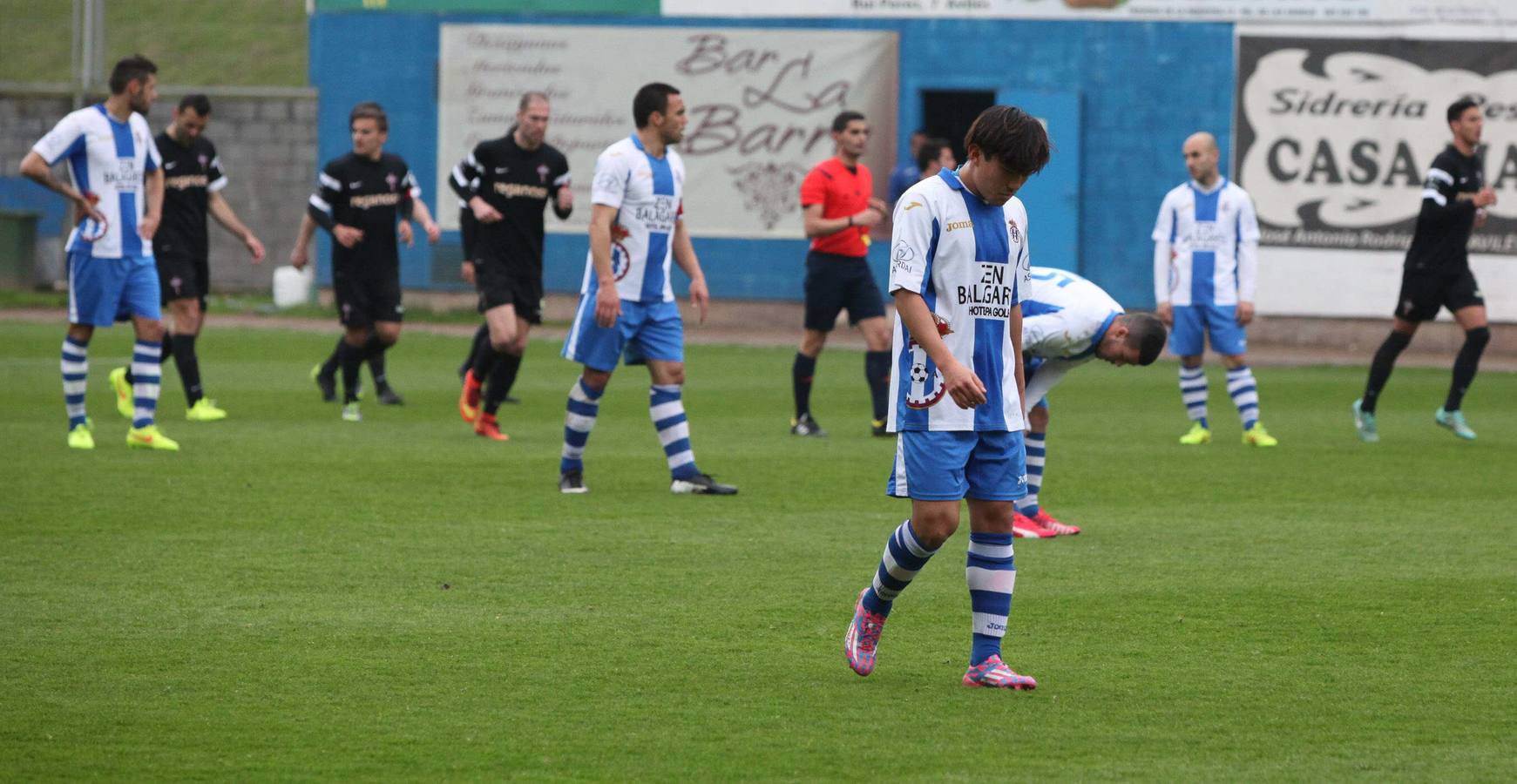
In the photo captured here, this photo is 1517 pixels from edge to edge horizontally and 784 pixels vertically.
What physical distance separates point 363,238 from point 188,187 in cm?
132

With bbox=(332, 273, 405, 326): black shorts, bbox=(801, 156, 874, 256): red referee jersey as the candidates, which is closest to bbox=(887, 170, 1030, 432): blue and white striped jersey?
bbox=(801, 156, 874, 256): red referee jersey

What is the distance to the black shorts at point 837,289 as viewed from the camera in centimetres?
1373

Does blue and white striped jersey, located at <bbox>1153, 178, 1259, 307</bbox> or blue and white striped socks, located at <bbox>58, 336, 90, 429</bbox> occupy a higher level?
blue and white striped jersey, located at <bbox>1153, 178, 1259, 307</bbox>

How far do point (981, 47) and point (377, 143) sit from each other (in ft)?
36.5

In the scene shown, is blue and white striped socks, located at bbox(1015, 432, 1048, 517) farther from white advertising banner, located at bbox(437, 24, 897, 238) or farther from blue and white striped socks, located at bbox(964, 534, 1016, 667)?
white advertising banner, located at bbox(437, 24, 897, 238)

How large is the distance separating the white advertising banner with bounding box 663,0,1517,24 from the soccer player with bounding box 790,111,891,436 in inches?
404

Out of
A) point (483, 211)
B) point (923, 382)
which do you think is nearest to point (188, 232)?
point (483, 211)

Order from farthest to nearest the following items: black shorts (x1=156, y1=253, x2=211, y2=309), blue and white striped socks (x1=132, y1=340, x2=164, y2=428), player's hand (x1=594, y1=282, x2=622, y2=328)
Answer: black shorts (x1=156, y1=253, x2=211, y2=309) → blue and white striped socks (x1=132, y1=340, x2=164, y2=428) → player's hand (x1=594, y1=282, x2=622, y2=328)

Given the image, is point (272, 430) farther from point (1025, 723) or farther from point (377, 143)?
point (1025, 723)

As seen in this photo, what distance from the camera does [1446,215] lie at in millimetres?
13289

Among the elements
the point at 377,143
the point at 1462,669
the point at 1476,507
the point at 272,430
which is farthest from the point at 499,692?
the point at 377,143

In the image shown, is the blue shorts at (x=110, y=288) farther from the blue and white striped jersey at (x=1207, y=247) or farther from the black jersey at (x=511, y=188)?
the blue and white striped jersey at (x=1207, y=247)

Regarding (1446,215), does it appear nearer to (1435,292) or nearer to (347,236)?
(1435,292)

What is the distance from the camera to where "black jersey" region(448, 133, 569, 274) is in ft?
43.0
